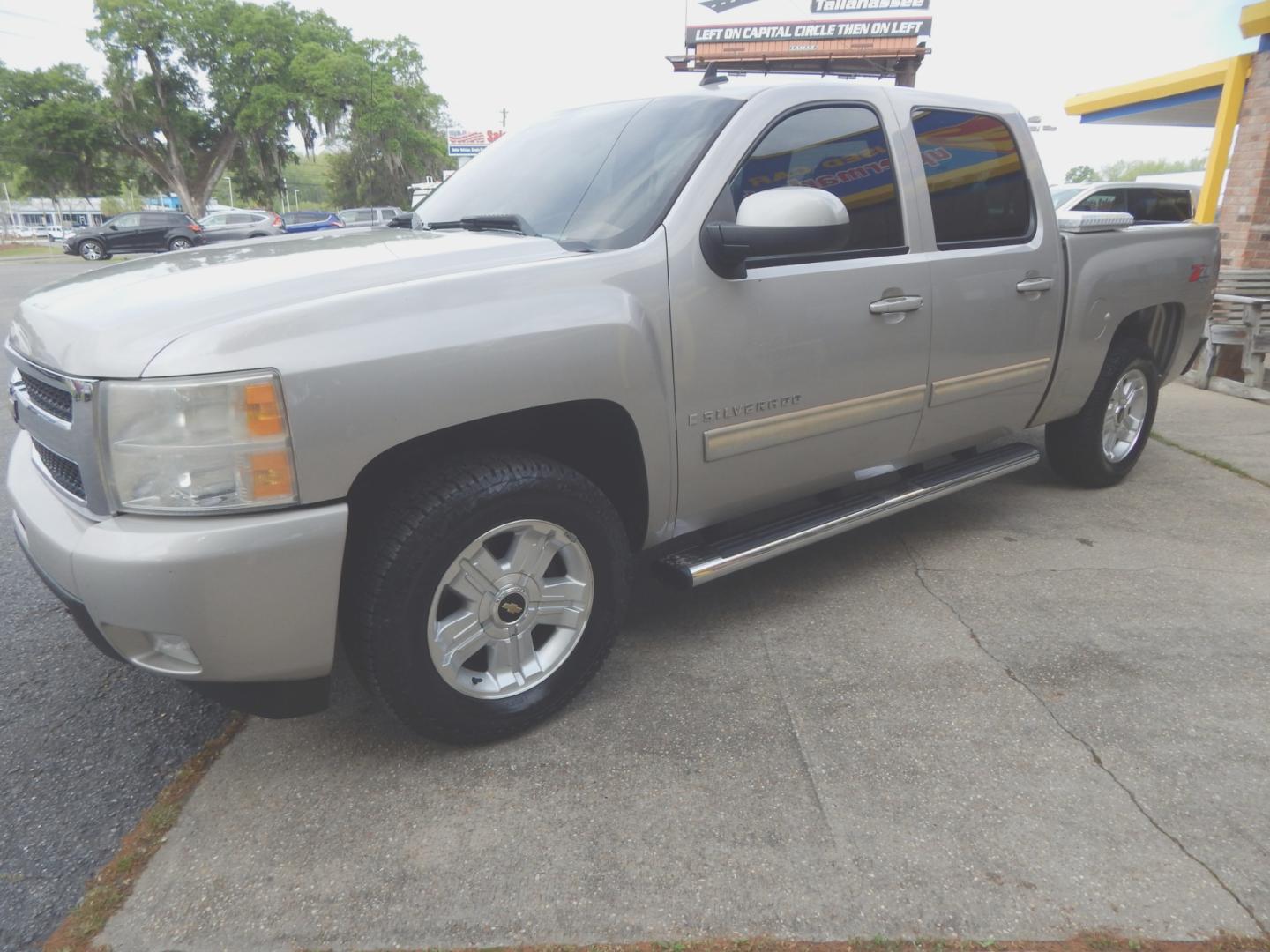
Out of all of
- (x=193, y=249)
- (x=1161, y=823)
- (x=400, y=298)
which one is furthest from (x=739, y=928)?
(x=193, y=249)

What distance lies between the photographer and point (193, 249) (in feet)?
9.36

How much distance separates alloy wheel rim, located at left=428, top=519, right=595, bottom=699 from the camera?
2293mm

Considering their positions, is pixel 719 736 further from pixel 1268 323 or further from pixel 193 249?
pixel 1268 323

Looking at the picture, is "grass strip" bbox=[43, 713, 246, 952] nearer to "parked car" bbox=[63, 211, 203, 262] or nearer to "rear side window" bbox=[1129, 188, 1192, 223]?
"rear side window" bbox=[1129, 188, 1192, 223]

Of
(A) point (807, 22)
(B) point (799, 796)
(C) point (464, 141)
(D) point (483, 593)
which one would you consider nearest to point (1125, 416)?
(B) point (799, 796)

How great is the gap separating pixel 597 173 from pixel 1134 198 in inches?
535

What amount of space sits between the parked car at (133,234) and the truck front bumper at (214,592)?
31.0 m

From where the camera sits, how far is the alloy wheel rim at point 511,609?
2293 mm

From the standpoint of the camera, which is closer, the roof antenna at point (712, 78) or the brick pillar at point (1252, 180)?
the roof antenna at point (712, 78)

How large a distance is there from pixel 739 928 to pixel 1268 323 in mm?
7515

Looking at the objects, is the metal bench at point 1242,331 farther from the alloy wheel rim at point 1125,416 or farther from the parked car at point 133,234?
the parked car at point 133,234

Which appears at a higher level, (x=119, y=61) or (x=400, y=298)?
(x=119, y=61)

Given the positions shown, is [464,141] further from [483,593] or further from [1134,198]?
[483,593]

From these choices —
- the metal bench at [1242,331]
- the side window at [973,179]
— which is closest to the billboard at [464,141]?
the metal bench at [1242,331]
